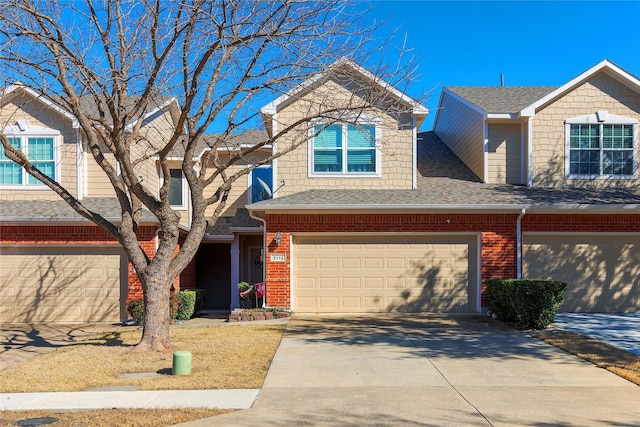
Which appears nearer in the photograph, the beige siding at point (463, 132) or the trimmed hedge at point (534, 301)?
the trimmed hedge at point (534, 301)

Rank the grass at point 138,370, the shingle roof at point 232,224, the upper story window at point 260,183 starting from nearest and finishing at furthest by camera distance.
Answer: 1. the grass at point 138,370
2. the shingle roof at point 232,224
3. the upper story window at point 260,183

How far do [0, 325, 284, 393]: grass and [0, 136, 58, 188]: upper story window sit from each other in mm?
6528

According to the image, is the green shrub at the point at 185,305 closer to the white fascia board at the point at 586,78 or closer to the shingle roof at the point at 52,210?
the shingle roof at the point at 52,210

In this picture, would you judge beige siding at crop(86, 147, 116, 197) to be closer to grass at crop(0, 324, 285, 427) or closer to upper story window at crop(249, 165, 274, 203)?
upper story window at crop(249, 165, 274, 203)

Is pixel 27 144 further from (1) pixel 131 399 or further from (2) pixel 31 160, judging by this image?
(1) pixel 131 399

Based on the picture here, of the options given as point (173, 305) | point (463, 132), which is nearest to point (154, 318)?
point (173, 305)

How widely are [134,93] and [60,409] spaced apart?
696cm

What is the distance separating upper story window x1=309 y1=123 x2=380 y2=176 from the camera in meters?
16.7

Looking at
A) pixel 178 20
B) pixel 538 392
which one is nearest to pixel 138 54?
pixel 178 20

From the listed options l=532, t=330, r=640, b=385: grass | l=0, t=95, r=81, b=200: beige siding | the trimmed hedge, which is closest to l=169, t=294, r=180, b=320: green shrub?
l=0, t=95, r=81, b=200: beige siding

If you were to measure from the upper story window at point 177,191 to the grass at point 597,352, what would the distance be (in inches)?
481

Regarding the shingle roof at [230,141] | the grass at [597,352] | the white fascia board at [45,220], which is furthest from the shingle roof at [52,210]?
the grass at [597,352]

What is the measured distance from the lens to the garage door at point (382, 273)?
1599cm

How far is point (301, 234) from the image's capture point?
1599cm
